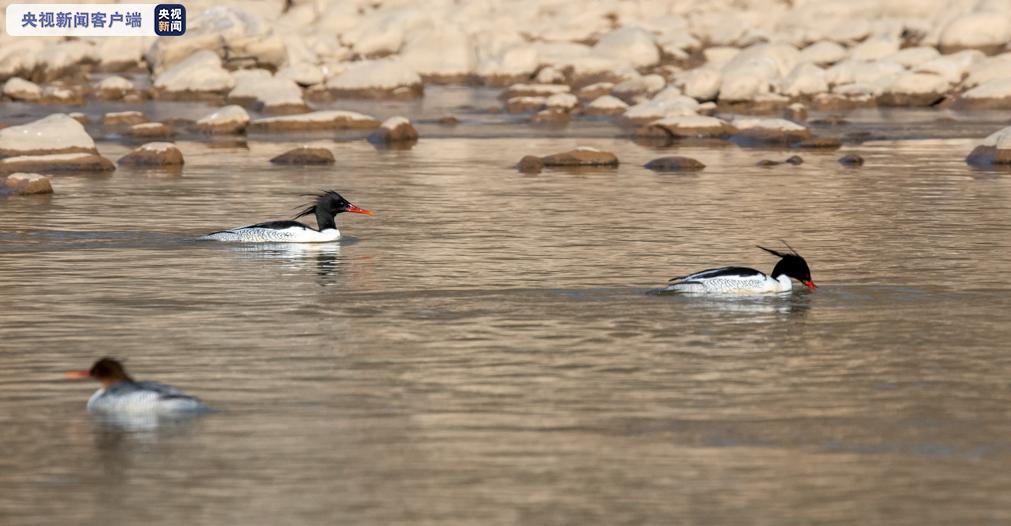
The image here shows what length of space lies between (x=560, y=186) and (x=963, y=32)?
4165cm

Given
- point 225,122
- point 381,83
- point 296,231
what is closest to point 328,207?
point 296,231

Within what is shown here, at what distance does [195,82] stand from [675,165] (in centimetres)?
2899

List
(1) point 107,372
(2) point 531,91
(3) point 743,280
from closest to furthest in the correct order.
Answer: (1) point 107,372, (3) point 743,280, (2) point 531,91

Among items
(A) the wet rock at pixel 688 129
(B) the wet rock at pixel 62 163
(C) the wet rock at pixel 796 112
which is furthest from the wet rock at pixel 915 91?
(B) the wet rock at pixel 62 163

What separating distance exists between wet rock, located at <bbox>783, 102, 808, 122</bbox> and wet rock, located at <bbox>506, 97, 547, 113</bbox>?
763 cm

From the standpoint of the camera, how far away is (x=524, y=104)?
2315 inches

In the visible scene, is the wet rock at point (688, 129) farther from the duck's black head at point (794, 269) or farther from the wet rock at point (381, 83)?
the duck's black head at point (794, 269)

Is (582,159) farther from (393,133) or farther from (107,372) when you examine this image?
(107,372)

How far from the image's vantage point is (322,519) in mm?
10414

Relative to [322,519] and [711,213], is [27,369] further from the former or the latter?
[711,213]

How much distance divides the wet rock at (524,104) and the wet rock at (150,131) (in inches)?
553

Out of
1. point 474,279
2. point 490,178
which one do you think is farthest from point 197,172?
point 474,279

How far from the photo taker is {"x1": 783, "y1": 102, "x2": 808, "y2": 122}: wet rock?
5400 centimetres

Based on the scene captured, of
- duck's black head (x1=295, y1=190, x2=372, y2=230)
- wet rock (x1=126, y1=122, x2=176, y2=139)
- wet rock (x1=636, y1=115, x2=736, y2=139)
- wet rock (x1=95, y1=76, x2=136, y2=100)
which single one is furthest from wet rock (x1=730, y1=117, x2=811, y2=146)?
wet rock (x1=95, y1=76, x2=136, y2=100)
